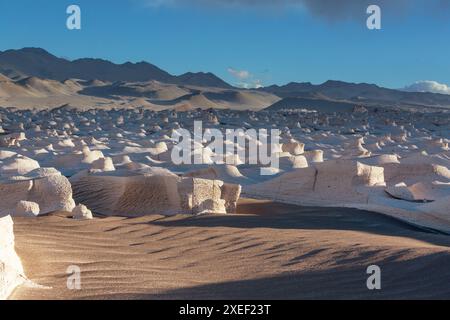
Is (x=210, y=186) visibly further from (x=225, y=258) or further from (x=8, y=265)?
(x=8, y=265)

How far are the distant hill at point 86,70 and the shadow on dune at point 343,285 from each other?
311 feet

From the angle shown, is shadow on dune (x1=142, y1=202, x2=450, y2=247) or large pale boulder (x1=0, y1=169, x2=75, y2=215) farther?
large pale boulder (x1=0, y1=169, x2=75, y2=215)

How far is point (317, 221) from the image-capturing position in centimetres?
603

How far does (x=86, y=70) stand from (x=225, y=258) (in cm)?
10695

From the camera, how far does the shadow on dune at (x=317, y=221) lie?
5496mm

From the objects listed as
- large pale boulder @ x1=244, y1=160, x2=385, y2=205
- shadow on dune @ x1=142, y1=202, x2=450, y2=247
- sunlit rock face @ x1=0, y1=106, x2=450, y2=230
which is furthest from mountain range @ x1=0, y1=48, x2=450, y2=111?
shadow on dune @ x1=142, y1=202, x2=450, y2=247

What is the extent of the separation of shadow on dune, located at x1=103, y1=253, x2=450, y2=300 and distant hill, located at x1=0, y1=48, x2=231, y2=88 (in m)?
94.9

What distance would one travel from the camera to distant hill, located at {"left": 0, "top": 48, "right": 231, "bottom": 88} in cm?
9888

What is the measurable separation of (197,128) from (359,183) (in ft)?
51.0

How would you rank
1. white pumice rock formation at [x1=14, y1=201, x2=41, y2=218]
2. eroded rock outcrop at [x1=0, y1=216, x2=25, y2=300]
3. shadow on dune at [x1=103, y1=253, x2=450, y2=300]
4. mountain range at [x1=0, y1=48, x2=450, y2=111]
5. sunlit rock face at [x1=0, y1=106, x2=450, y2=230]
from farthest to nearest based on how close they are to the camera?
1. mountain range at [x1=0, y1=48, x2=450, y2=111]
2. sunlit rock face at [x1=0, y1=106, x2=450, y2=230]
3. white pumice rock formation at [x1=14, y1=201, x2=41, y2=218]
4. shadow on dune at [x1=103, y1=253, x2=450, y2=300]
5. eroded rock outcrop at [x1=0, y1=216, x2=25, y2=300]

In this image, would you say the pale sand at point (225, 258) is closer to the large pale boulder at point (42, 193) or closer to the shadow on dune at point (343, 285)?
the shadow on dune at point (343, 285)

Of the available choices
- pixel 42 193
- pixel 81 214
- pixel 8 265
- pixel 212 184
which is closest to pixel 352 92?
pixel 212 184

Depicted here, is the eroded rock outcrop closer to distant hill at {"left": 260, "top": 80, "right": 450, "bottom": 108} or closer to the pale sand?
the pale sand

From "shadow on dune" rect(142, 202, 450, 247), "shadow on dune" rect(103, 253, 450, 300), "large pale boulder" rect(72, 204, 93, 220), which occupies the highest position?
"large pale boulder" rect(72, 204, 93, 220)
